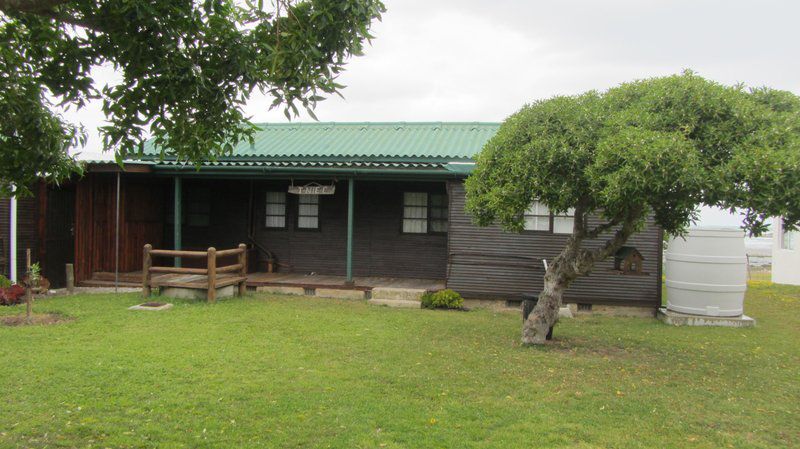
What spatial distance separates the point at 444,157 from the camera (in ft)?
40.5

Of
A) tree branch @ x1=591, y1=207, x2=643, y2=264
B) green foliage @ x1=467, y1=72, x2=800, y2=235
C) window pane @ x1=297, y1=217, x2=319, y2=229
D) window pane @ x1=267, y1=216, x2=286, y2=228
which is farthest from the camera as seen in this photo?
window pane @ x1=267, y1=216, x2=286, y2=228

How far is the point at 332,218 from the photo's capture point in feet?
46.6

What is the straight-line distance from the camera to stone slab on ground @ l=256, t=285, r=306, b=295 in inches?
487

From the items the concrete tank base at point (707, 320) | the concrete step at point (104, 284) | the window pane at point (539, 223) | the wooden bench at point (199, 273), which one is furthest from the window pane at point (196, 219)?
the concrete tank base at point (707, 320)

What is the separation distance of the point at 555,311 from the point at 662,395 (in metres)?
2.14

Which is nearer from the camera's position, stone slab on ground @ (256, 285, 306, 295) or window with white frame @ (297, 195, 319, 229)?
stone slab on ground @ (256, 285, 306, 295)

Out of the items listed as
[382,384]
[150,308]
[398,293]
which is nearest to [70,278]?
[150,308]

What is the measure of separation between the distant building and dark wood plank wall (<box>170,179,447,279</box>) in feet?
40.9

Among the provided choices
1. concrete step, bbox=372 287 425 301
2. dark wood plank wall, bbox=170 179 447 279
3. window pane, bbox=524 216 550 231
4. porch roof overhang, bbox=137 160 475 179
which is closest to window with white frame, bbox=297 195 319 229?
dark wood plank wall, bbox=170 179 447 279

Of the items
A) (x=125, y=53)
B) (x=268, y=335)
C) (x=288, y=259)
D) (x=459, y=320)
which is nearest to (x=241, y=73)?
(x=125, y=53)

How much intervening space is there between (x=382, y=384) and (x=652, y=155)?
3485mm

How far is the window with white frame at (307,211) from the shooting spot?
14352 mm

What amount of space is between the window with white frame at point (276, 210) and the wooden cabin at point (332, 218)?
2cm

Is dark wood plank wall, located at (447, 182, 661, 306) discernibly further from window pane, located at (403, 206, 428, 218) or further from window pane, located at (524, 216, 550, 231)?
window pane, located at (403, 206, 428, 218)
